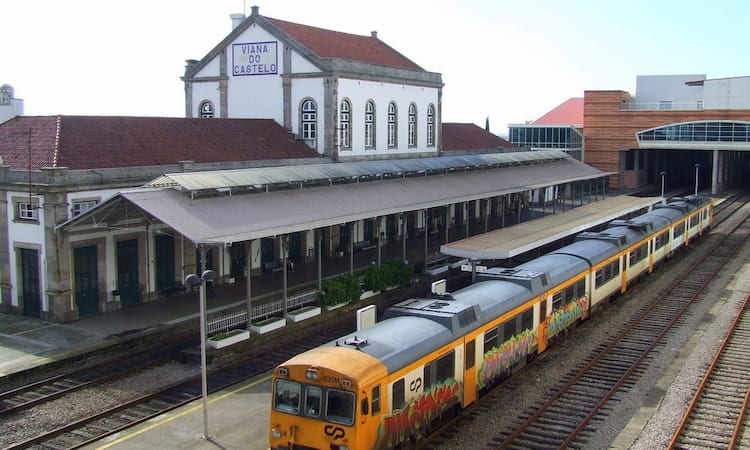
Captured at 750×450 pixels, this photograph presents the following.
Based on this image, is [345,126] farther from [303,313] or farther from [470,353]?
[470,353]

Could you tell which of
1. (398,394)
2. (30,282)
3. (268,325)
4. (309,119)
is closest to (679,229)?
(309,119)

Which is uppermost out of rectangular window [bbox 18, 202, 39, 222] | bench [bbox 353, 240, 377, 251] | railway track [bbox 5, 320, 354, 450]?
rectangular window [bbox 18, 202, 39, 222]

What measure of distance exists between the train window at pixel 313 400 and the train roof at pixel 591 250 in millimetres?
14312

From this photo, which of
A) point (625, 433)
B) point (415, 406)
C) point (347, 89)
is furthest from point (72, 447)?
point (347, 89)

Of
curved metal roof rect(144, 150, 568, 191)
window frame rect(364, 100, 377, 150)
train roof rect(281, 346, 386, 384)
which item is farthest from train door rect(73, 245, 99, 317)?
window frame rect(364, 100, 377, 150)

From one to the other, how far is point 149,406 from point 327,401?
7.20 m

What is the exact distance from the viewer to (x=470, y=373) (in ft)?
56.3

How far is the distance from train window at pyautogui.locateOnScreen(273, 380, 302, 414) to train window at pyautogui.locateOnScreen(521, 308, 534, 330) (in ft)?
26.4

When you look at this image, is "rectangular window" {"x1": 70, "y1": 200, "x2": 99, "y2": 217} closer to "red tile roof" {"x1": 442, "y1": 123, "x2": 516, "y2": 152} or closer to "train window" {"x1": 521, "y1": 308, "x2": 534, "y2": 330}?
"train window" {"x1": 521, "y1": 308, "x2": 534, "y2": 330}

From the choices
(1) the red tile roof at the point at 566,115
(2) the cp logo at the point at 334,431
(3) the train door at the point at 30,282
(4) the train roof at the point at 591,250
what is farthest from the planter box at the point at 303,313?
(1) the red tile roof at the point at 566,115

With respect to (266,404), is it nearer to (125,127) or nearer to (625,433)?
(625,433)

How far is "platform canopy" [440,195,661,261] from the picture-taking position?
27875mm

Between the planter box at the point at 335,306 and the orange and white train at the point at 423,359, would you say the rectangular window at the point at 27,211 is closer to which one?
the planter box at the point at 335,306

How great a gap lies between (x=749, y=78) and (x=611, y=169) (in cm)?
1491
